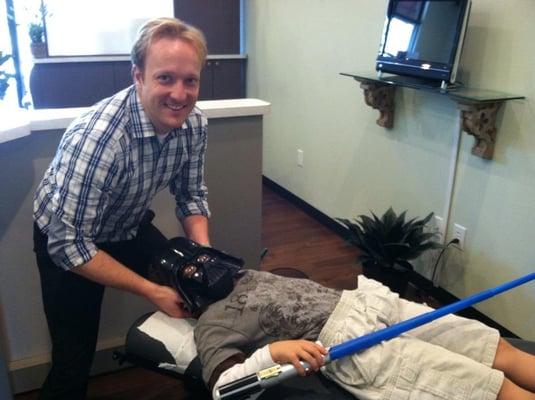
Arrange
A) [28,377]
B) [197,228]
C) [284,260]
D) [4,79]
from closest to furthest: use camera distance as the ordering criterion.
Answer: [197,228] < [28,377] < [284,260] < [4,79]

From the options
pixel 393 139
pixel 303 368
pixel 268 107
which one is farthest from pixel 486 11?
pixel 303 368

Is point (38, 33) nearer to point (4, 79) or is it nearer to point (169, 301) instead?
point (4, 79)

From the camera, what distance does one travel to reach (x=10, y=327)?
70.0 inches

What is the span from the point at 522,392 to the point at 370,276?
134 cm

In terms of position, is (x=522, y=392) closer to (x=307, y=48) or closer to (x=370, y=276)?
(x=370, y=276)

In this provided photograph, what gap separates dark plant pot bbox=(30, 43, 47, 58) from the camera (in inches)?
147

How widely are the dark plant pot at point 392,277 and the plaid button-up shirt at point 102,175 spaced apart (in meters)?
1.30

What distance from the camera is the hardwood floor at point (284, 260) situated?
187 cm

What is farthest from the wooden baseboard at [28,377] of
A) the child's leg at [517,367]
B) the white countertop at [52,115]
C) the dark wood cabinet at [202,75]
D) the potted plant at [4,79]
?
the potted plant at [4,79]

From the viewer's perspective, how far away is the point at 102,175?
1233 mm

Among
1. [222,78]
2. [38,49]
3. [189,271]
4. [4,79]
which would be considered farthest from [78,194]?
[4,79]

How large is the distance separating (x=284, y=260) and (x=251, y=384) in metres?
1.85

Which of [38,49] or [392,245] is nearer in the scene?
[392,245]

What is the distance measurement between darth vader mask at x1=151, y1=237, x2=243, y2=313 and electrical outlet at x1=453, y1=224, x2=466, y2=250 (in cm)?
138
